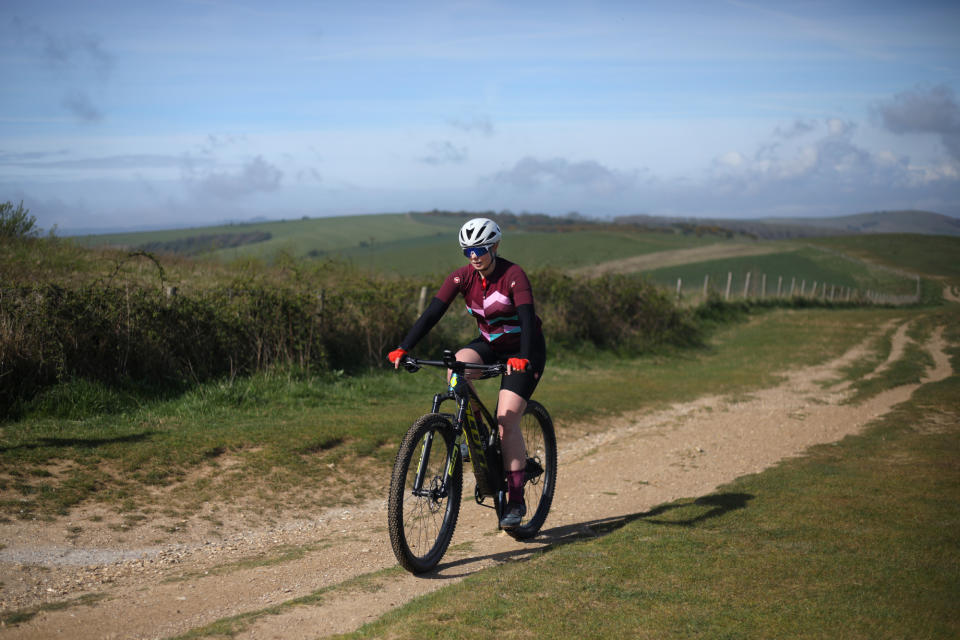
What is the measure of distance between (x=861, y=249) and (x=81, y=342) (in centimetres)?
10060

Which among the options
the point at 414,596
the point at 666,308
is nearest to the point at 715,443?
the point at 414,596

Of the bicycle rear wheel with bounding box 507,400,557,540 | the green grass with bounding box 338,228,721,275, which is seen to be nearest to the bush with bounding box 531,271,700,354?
the bicycle rear wheel with bounding box 507,400,557,540

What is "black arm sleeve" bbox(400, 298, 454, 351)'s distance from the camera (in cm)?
557

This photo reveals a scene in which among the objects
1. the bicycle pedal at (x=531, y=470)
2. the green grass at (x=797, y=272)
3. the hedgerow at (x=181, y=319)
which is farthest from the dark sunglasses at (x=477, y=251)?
the green grass at (x=797, y=272)

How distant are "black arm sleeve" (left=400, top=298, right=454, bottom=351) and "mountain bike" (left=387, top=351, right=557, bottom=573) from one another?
0.43 feet

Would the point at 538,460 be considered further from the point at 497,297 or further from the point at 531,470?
the point at 497,297

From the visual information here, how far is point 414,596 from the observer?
4848 millimetres

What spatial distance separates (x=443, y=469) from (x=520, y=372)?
3.10 feet

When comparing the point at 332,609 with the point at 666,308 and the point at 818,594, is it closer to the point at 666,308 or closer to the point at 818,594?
the point at 818,594

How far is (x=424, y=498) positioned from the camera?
5.34m

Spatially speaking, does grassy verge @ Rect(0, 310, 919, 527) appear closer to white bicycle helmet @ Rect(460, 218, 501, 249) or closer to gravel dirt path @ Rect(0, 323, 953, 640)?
gravel dirt path @ Rect(0, 323, 953, 640)

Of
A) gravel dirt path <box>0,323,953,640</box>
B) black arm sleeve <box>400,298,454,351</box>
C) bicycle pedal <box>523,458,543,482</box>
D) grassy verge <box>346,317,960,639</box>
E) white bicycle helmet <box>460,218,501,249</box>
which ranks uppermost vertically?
white bicycle helmet <box>460,218,501,249</box>

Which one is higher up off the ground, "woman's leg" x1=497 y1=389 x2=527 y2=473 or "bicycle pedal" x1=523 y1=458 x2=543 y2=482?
"woman's leg" x1=497 y1=389 x2=527 y2=473

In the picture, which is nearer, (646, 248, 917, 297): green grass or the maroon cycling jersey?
the maroon cycling jersey
